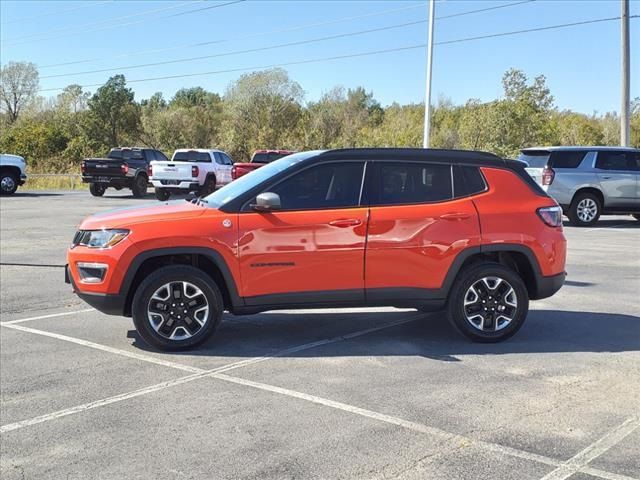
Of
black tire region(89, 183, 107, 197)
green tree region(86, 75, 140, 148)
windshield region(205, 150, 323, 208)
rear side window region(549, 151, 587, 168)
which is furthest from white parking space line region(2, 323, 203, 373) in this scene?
green tree region(86, 75, 140, 148)

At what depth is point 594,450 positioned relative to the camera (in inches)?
155

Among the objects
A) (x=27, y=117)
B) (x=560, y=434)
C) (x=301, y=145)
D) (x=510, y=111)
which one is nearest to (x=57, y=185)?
(x=301, y=145)

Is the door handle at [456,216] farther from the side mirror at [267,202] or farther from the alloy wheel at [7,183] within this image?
the alloy wheel at [7,183]

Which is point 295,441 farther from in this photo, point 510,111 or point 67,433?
point 510,111

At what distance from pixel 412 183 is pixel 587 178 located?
11.6 m

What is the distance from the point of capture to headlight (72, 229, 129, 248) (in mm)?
5832

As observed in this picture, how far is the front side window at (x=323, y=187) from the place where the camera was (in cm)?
605

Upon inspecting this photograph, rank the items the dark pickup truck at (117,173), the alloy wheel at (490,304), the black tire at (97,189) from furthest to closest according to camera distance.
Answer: the black tire at (97,189)
the dark pickup truck at (117,173)
the alloy wheel at (490,304)

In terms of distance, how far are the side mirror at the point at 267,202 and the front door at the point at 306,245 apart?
2.9 inches

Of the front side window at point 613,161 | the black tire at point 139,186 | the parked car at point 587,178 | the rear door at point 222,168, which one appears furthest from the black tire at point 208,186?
the front side window at point 613,161

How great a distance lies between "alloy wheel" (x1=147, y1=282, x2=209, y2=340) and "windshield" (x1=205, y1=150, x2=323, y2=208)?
804 millimetres

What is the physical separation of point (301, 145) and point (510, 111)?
1773 centimetres

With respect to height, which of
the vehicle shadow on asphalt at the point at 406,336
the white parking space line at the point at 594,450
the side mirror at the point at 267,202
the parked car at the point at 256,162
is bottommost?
the white parking space line at the point at 594,450

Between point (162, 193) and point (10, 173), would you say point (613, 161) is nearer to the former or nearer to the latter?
point (162, 193)
